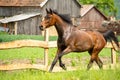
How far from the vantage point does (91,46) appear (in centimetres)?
1357

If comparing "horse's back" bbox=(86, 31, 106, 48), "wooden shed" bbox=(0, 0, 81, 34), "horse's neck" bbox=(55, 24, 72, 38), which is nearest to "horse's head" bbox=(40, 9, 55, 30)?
"horse's neck" bbox=(55, 24, 72, 38)

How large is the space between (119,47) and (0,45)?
462cm

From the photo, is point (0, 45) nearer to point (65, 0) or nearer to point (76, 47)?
point (76, 47)

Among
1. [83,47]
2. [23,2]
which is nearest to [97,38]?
[83,47]

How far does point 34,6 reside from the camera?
206 ft

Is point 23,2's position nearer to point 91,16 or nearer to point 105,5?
point 91,16

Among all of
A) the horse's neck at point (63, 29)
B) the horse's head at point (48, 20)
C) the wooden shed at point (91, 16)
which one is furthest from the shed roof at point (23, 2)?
the horse's head at point (48, 20)

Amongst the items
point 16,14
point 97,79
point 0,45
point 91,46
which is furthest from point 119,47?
point 16,14

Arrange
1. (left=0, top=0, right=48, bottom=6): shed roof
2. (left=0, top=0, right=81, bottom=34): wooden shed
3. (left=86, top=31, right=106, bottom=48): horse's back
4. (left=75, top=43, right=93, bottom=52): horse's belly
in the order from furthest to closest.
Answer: (left=0, top=0, right=81, bottom=34): wooden shed → (left=0, top=0, right=48, bottom=6): shed roof → (left=86, top=31, right=106, bottom=48): horse's back → (left=75, top=43, right=93, bottom=52): horse's belly

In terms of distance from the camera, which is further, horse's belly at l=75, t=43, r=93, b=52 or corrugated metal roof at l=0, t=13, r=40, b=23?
corrugated metal roof at l=0, t=13, r=40, b=23

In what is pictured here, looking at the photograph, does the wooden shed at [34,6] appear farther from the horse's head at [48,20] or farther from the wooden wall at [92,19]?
the horse's head at [48,20]

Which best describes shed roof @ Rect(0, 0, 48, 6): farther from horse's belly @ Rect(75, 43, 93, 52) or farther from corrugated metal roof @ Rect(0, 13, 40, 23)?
horse's belly @ Rect(75, 43, 93, 52)

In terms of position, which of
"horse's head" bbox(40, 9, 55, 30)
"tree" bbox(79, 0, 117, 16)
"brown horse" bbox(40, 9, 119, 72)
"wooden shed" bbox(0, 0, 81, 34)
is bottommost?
"tree" bbox(79, 0, 117, 16)

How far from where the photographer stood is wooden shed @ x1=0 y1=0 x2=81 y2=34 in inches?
Result: 2466
